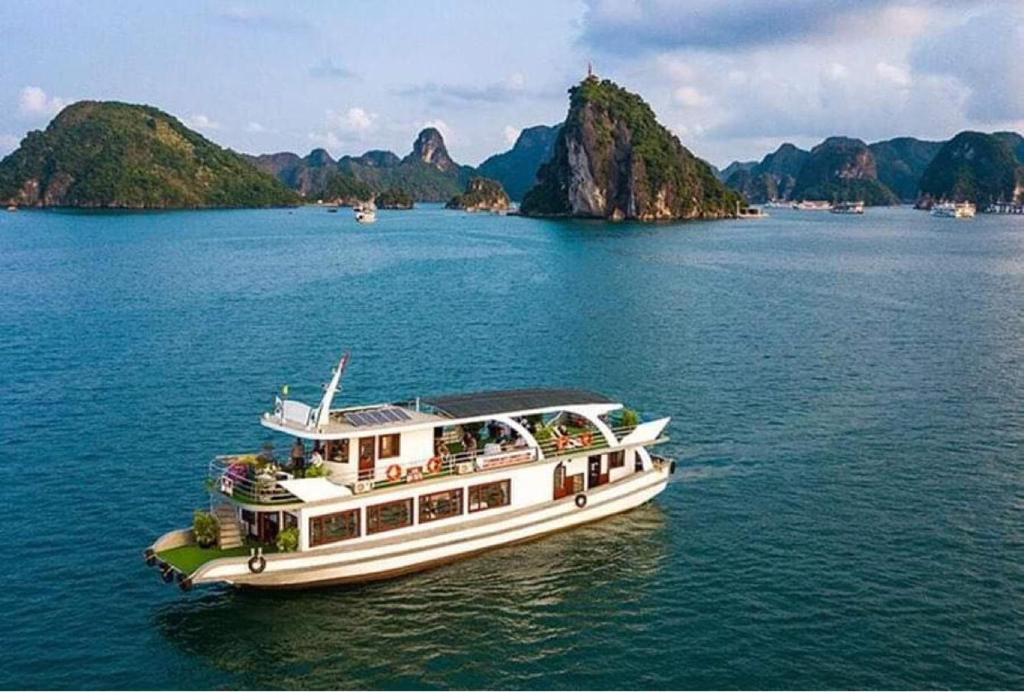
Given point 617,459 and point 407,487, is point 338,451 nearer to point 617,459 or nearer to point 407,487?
point 407,487

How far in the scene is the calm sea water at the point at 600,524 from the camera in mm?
28531

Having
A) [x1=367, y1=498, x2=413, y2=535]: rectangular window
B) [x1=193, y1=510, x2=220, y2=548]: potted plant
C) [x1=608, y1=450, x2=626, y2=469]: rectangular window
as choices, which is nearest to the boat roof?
[x1=608, y1=450, x2=626, y2=469]: rectangular window

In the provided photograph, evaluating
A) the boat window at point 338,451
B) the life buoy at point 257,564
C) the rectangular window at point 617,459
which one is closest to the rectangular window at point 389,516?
the boat window at point 338,451

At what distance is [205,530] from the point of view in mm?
32406

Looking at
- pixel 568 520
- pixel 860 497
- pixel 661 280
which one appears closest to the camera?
pixel 568 520

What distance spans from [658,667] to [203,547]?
15787 mm

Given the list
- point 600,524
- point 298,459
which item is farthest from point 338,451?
point 600,524

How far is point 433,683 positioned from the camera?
89.1ft

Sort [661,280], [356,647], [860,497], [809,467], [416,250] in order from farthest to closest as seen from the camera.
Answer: [416,250]
[661,280]
[809,467]
[860,497]
[356,647]

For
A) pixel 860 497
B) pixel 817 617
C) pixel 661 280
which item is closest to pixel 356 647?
pixel 817 617

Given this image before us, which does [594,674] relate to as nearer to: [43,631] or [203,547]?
[203,547]

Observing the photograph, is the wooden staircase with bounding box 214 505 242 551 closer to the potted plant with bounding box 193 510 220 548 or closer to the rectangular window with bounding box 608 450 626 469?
the potted plant with bounding box 193 510 220 548

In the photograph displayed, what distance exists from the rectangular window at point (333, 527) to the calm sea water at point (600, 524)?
1786 millimetres

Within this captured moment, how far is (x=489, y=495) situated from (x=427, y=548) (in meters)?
3.62
